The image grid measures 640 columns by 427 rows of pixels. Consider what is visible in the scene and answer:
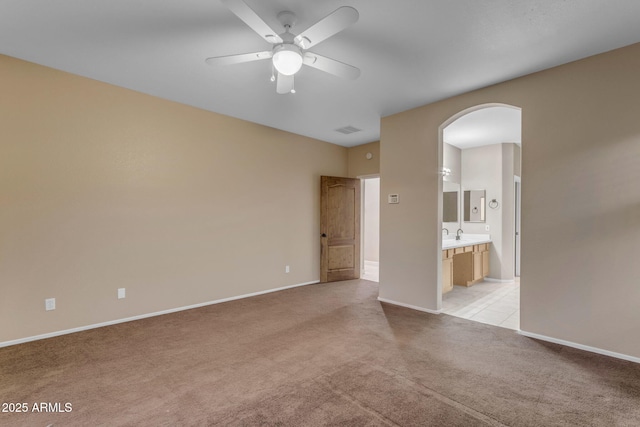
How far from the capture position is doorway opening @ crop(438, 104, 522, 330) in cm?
468

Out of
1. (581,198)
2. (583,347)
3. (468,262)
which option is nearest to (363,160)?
(468,262)

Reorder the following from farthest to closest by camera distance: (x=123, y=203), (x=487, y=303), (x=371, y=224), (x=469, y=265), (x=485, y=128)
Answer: (x=371, y=224) → (x=469, y=265) → (x=485, y=128) → (x=487, y=303) → (x=123, y=203)

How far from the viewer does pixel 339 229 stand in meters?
5.92

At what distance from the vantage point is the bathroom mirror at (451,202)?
6418 mm

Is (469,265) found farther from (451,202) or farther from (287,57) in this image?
(287,57)

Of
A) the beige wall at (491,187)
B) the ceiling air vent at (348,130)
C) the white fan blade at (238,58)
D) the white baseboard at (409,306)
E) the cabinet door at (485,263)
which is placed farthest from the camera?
the beige wall at (491,187)

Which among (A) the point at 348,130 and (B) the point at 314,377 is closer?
A: (B) the point at 314,377

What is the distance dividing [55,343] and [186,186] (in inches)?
86.4

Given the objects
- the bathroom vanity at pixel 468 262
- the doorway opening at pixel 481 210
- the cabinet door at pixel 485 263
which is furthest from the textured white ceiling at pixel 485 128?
the cabinet door at pixel 485 263

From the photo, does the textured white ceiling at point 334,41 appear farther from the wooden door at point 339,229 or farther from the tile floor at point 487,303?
the tile floor at point 487,303

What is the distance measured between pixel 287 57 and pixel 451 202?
215 inches

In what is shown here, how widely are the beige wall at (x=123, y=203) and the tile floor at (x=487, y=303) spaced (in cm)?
285

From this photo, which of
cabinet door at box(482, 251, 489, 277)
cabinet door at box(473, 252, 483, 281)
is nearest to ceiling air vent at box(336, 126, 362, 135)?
cabinet door at box(473, 252, 483, 281)

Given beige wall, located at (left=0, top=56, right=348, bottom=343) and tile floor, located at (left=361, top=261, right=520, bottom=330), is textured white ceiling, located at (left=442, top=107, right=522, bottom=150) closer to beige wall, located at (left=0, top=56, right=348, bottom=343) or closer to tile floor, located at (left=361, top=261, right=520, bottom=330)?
tile floor, located at (left=361, top=261, right=520, bottom=330)
